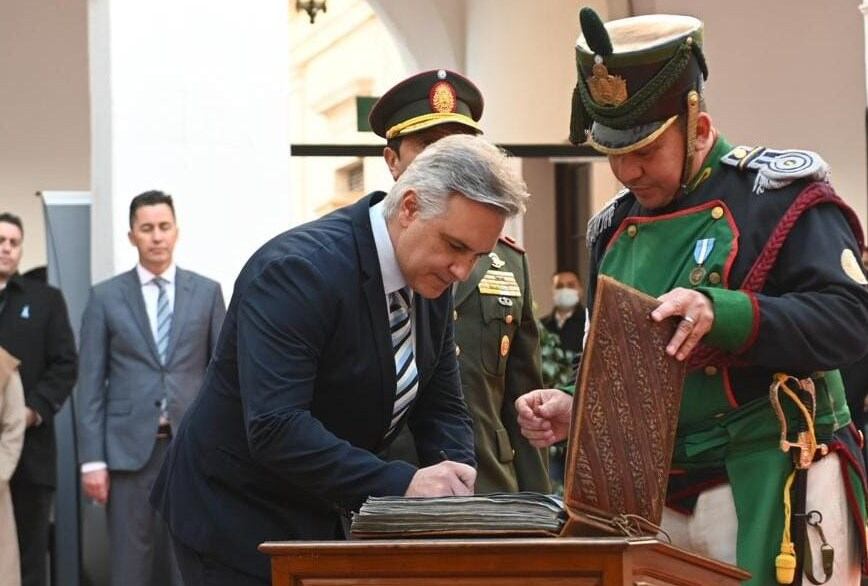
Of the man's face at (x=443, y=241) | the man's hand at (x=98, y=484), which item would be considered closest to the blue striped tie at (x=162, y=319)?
the man's hand at (x=98, y=484)

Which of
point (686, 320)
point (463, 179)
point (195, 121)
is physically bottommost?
point (686, 320)

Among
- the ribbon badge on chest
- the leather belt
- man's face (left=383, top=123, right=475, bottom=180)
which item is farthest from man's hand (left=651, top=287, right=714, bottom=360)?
the leather belt

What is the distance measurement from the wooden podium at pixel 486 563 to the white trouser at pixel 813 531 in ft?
2.10

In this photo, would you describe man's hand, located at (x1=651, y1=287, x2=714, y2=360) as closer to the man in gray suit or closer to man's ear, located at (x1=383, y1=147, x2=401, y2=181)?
man's ear, located at (x1=383, y1=147, x2=401, y2=181)

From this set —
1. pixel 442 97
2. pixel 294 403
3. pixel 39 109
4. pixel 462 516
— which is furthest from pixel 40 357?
pixel 39 109

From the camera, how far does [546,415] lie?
4086 mm

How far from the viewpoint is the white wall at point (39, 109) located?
14969 millimetres

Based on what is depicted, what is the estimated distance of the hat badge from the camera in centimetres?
402

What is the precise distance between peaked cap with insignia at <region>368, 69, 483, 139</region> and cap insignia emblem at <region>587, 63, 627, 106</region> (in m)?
1.56

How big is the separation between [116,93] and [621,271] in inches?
226

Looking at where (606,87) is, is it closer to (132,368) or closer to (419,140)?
(419,140)

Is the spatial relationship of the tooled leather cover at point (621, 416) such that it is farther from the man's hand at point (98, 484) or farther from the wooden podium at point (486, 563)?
the man's hand at point (98, 484)

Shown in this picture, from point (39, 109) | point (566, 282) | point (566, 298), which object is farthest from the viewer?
point (39, 109)

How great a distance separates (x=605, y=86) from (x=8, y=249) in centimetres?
585
